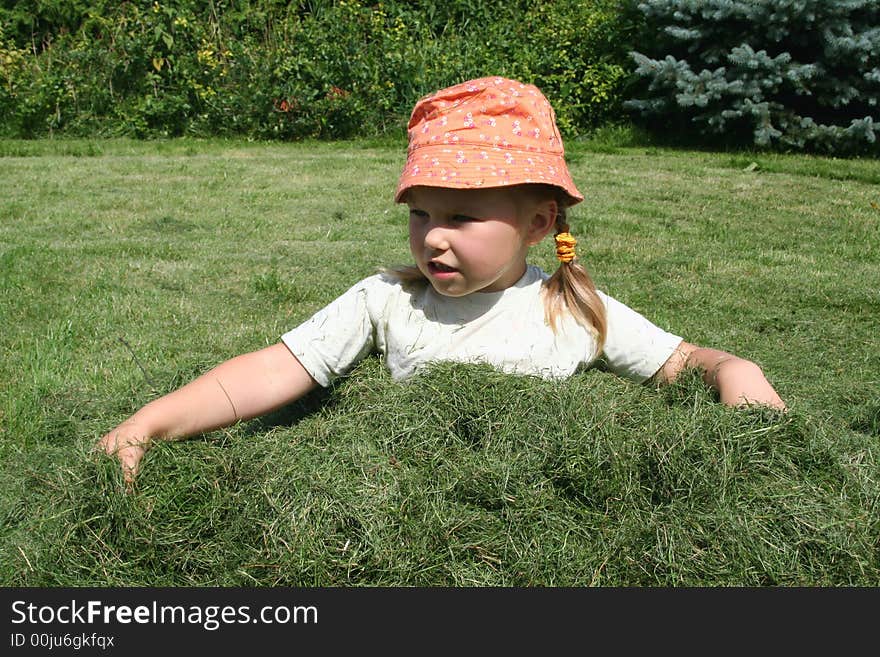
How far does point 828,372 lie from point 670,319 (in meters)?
0.79

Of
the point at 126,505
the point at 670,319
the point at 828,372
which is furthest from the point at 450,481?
the point at 670,319

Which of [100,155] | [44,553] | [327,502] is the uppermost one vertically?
[327,502]

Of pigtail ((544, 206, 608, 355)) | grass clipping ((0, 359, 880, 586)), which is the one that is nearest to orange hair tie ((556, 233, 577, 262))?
pigtail ((544, 206, 608, 355))

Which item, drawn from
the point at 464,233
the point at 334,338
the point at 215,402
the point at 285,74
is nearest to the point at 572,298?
the point at 464,233

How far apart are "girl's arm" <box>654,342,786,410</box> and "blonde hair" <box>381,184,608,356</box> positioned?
0.24 metres

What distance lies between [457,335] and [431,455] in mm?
508

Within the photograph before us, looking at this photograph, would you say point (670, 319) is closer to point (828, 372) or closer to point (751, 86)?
point (828, 372)

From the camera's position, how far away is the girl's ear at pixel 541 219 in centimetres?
279

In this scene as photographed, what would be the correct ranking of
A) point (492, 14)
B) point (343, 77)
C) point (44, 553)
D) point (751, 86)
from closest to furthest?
point (44, 553) → point (751, 86) → point (343, 77) → point (492, 14)

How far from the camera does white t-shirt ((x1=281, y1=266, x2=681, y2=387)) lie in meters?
2.78

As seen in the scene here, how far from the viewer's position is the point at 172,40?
10.2 metres

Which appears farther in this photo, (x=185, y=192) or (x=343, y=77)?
(x=343, y=77)

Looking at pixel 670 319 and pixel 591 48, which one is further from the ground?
pixel 591 48

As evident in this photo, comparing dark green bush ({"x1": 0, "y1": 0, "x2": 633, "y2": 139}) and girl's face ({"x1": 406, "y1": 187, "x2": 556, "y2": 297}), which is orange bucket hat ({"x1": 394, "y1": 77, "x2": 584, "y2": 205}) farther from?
dark green bush ({"x1": 0, "y1": 0, "x2": 633, "y2": 139})
